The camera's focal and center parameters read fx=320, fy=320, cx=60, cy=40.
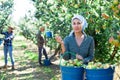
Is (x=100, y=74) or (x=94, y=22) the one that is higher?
(x=94, y=22)

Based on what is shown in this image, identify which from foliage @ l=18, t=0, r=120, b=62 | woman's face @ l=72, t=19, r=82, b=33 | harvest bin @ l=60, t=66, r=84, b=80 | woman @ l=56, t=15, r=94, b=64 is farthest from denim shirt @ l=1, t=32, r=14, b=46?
harvest bin @ l=60, t=66, r=84, b=80

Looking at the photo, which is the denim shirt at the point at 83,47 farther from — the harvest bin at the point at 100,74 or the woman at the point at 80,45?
the harvest bin at the point at 100,74

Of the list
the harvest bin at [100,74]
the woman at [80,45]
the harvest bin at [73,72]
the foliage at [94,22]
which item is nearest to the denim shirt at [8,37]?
the foliage at [94,22]

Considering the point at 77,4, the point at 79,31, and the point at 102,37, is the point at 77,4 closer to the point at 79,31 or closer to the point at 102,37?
the point at 102,37

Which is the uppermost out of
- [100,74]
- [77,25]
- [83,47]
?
[77,25]

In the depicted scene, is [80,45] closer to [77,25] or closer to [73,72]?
[77,25]

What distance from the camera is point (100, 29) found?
6.76 m

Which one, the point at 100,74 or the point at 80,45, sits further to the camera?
the point at 80,45

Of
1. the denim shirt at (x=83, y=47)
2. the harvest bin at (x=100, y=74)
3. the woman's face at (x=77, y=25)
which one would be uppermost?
the woman's face at (x=77, y=25)

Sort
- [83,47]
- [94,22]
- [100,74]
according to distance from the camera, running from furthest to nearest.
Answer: [94,22] → [83,47] → [100,74]

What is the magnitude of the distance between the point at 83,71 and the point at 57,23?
4.90 metres

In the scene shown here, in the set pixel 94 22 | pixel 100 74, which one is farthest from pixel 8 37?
pixel 100 74

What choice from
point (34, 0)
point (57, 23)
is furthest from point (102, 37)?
point (34, 0)

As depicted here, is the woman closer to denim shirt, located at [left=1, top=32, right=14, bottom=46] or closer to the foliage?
the foliage
